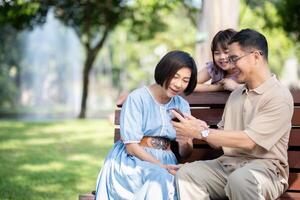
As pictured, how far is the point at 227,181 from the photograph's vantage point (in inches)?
144

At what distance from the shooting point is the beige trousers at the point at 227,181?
348 centimetres

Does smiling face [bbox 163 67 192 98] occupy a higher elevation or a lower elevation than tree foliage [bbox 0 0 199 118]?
lower

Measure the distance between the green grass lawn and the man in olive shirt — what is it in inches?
108

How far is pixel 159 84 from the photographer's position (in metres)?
4.07

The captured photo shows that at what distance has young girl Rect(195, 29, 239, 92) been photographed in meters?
4.21

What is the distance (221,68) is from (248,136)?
930 mm

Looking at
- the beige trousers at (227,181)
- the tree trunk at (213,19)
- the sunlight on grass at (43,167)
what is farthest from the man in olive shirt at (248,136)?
the sunlight on grass at (43,167)

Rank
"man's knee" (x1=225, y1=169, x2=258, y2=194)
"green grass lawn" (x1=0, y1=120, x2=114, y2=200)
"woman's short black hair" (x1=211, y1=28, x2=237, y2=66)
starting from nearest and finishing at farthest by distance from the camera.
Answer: "man's knee" (x1=225, y1=169, x2=258, y2=194), "woman's short black hair" (x1=211, y1=28, x2=237, y2=66), "green grass lawn" (x1=0, y1=120, x2=114, y2=200)

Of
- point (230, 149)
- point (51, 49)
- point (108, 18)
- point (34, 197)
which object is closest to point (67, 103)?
point (51, 49)

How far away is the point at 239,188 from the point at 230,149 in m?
0.42

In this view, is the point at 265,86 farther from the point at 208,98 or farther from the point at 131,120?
the point at 131,120

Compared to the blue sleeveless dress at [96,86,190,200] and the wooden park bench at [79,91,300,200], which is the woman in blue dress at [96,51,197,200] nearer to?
the blue sleeveless dress at [96,86,190,200]

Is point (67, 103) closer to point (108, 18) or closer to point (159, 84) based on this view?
point (108, 18)

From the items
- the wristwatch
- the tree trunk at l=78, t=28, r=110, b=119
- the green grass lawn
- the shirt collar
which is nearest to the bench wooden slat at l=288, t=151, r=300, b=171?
the shirt collar
